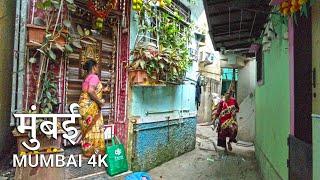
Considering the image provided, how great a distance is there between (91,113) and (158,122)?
2.05 meters

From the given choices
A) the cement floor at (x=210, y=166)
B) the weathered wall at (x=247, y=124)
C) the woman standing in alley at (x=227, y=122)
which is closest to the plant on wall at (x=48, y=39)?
the cement floor at (x=210, y=166)

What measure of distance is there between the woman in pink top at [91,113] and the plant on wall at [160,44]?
2.97 ft

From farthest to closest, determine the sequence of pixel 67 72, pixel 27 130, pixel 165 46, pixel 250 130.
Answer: pixel 250 130
pixel 165 46
pixel 67 72
pixel 27 130

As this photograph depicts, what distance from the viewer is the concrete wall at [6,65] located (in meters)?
4.34

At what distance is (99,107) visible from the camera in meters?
4.96

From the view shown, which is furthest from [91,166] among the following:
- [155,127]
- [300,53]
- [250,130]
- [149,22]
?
[250,130]

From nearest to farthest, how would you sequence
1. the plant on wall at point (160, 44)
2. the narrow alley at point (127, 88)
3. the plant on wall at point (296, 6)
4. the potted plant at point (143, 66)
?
the plant on wall at point (296, 6), the narrow alley at point (127, 88), the potted plant at point (143, 66), the plant on wall at point (160, 44)

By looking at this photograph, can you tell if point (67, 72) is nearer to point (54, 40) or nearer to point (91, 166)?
point (54, 40)

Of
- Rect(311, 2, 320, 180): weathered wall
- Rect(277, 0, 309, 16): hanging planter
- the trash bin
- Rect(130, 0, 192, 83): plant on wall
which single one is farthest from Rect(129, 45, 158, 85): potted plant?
the trash bin

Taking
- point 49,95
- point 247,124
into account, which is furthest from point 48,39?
point 247,124

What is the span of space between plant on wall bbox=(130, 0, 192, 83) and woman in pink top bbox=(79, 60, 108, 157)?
907mm

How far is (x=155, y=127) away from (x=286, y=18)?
364cm

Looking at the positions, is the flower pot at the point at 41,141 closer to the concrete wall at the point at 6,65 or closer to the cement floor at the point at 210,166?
the concrete wall at the point at 6,65

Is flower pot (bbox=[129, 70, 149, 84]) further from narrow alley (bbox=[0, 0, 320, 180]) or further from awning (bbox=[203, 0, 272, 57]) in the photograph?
awning (bbox=[203, 0, 272, 57])
